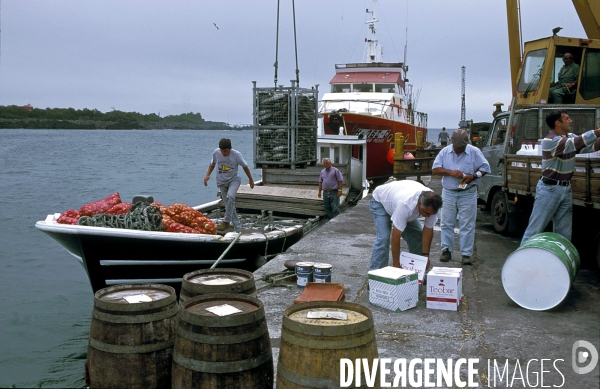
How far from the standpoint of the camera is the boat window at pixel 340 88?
985 inches

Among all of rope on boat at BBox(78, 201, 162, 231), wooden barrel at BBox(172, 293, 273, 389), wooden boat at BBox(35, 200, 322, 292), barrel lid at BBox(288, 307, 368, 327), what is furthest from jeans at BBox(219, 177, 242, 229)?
wooden barrel at BBox(172, 293, 273, 389)

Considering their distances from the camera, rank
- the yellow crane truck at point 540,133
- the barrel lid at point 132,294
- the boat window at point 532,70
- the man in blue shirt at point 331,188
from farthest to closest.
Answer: the man in blue shirt at point 331,188, the boat window at point 532,70, the yellow crane truck at point 540,133, the barrel lid at point 132,294

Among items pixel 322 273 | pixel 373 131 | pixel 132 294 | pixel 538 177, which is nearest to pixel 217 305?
pixel 132 294

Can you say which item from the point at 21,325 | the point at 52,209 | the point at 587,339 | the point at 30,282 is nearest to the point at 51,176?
the point at 52,209

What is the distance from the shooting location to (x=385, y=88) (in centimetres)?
2502

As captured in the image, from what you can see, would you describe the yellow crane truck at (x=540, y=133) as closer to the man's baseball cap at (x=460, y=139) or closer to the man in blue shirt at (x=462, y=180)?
the man in blue shirt at (x=462, y=180)

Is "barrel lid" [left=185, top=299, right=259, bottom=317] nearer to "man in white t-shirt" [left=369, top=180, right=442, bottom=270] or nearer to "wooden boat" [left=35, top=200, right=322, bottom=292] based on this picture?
"man in white t-shirt" [left=369, top=180, right=442, bottom=270]

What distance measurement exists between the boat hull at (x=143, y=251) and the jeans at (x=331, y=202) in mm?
4562

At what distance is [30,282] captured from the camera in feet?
49.5

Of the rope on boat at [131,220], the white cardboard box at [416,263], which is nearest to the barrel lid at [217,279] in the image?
the white cardboard box at [416,263]

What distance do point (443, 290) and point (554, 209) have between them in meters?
1.89

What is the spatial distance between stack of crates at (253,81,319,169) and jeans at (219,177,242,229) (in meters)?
0.63

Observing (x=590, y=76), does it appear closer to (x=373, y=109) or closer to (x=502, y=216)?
(x=502, y=216)

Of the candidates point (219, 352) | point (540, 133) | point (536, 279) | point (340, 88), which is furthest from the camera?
point (340, 88)
